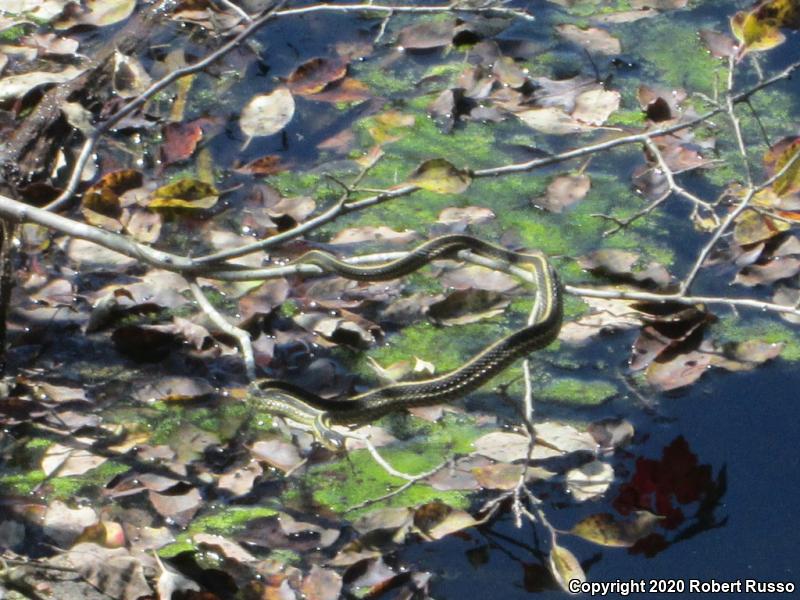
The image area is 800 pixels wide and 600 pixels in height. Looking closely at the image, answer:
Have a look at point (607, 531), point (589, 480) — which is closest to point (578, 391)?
point (589, 480)

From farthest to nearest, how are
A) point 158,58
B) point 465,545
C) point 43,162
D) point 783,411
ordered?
point 158,58
point 43,162
point 783,411
point 465,545

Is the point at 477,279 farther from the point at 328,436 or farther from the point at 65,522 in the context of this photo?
the point at 65,522

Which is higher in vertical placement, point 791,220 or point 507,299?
point 791,220

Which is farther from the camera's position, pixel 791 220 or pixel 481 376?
pixel 791 220

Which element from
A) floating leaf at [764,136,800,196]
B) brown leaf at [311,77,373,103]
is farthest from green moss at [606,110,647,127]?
brown leaf at [311,77,373,103]

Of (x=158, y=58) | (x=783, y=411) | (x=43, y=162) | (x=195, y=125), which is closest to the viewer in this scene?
(x=783, y=411)

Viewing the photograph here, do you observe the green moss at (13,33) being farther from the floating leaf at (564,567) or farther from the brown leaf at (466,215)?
the floating leaf at (564,567)

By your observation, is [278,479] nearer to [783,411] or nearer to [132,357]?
[132,357]

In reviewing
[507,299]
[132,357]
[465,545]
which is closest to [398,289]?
[507,299]
